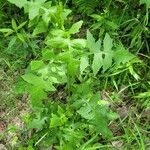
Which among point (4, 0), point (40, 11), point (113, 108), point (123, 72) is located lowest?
point (113, 108)

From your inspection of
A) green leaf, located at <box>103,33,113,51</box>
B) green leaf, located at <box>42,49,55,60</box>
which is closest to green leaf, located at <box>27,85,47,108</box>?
green leaf, located at <box>42,49,55,60</box>

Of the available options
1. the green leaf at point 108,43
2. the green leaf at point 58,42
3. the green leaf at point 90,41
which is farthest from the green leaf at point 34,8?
the green leaf at point 108,43

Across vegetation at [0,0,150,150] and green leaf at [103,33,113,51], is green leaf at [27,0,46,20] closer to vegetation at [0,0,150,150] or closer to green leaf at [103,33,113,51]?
vegetation at [0,0,150,150]

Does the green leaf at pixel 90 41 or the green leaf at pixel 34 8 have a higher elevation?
the green leaf at pixel 34 8

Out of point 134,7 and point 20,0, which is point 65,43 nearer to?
point 20,0

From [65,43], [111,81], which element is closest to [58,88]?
[111,81]

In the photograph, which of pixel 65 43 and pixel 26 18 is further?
pixel 26 18

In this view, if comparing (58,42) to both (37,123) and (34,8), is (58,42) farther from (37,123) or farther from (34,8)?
(37,123)

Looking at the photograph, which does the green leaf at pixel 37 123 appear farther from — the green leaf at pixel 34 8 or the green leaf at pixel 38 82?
the green leaf at pixel 34 8
